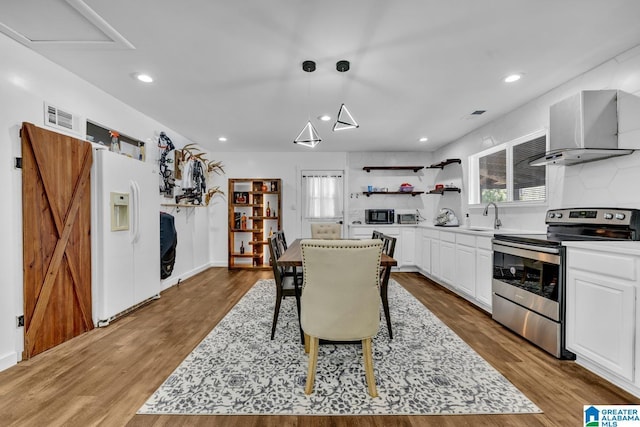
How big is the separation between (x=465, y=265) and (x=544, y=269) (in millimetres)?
1340

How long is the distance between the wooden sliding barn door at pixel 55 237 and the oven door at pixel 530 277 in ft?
14.0

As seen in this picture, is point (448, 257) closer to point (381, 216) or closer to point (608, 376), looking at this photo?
point (381, 216)

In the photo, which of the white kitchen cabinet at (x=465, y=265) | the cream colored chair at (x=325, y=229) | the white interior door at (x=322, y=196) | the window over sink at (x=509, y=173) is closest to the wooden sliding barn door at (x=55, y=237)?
the cream colored chair at (x=325, y=229)

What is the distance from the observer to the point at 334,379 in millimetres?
1973

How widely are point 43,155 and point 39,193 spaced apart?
33 centimetres

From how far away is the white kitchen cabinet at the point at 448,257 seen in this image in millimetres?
4043

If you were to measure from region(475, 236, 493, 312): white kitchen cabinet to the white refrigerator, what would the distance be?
163 inches

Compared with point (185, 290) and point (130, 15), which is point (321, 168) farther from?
point (130, 15)

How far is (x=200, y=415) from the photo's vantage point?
1.64 m

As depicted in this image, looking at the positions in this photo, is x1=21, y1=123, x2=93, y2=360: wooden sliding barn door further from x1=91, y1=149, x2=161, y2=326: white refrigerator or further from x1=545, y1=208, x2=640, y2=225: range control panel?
x1=545, y1=208, x2=640, y2=225: range control panel

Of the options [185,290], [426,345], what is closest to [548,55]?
[426,345]

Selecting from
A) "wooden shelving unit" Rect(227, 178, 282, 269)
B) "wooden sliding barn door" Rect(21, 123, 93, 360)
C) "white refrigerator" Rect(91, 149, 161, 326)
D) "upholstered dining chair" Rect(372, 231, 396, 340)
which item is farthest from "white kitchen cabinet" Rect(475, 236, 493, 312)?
"wooden sliding barn door" Rect(21, 123, 93, 360)

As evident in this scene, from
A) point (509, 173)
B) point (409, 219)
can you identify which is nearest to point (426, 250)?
point (409, 219)

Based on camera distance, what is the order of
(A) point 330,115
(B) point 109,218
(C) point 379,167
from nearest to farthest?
(B) point 109,218 < (A) point 330,115 < (C) point 379,167
